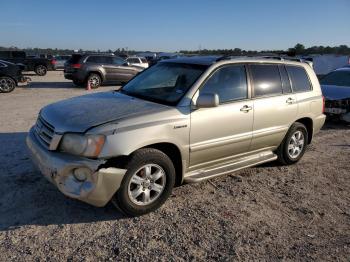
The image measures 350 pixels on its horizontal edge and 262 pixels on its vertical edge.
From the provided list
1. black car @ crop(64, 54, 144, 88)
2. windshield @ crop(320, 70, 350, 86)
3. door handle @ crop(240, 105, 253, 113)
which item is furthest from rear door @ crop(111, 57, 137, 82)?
door handle @ crop(240, 105, 253, 113)

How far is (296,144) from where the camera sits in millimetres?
6176

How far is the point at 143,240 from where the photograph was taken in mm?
3672

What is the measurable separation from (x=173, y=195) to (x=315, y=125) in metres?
3.16

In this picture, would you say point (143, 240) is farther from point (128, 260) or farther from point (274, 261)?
point (274, 261)

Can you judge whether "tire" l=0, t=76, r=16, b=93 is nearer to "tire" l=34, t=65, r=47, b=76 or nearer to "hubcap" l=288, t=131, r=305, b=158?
"tire" l=34, t=65, r=47, b=76

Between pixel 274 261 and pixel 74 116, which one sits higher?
pixel 74 116

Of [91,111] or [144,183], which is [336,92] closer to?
[144,183]

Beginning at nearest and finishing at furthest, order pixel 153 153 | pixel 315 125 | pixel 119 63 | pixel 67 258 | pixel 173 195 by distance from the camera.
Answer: pixel 67 258 < pixel 153 153 < pixel 173 195 < pixel 315 125 < pixel 119 63

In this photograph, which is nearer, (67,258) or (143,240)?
(67,258)

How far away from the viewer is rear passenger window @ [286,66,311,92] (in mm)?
5969

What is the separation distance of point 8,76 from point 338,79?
12.7 m

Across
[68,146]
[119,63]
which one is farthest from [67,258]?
→ [119,63]

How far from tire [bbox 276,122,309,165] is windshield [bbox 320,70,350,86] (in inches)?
201

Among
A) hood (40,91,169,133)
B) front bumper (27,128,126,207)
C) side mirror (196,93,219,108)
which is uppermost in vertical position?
side mirror (196,93,219,108)
